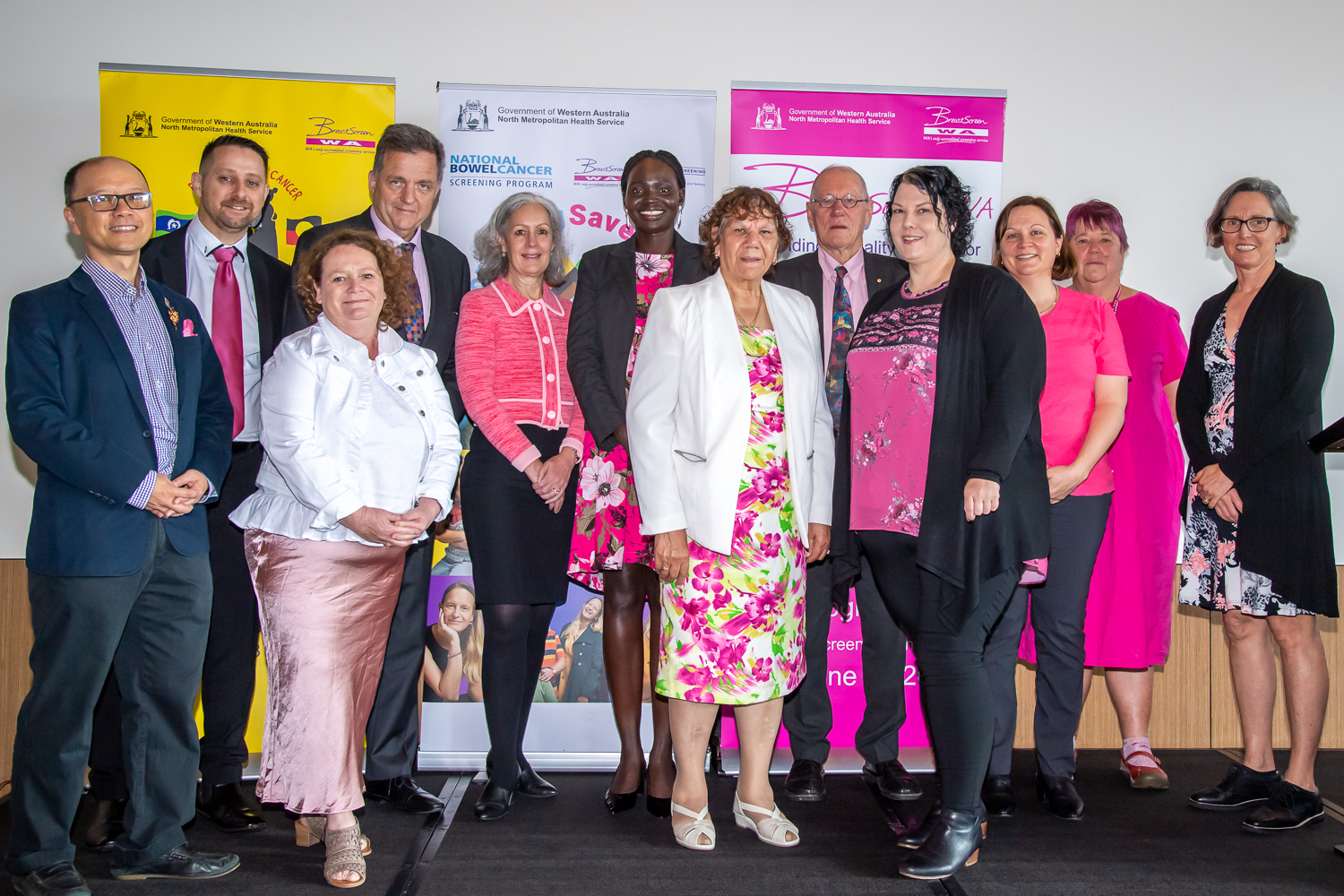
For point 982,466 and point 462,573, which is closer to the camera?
point 982,466

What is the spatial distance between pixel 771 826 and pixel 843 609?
0.79 m

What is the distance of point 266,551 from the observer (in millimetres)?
2518

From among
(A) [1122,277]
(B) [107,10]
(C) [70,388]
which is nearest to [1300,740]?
(A) [1122,277]

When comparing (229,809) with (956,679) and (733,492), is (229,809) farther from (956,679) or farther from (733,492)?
(956,679)

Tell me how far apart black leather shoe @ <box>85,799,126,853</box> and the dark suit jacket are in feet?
4.89

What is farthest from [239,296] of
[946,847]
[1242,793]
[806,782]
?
[1242,793]

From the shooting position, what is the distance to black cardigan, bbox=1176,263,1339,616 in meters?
3.04

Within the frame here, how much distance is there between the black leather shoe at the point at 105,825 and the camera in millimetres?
2793

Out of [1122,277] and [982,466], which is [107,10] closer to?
[982,466]

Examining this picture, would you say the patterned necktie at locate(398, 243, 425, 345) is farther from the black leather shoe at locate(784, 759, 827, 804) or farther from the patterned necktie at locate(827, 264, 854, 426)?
the black leather shoe at locate(784, 759, 827, 804)

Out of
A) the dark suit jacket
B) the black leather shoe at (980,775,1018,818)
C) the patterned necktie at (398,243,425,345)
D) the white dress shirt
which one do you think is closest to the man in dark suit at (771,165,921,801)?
the black leather shoe at (980,775,1018,818)

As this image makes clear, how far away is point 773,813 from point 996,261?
6.88 ft

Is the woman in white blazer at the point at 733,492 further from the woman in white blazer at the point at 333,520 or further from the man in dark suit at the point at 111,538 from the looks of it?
the man in dark suit at the point at 111,538

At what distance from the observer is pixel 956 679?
2459 millimetres
